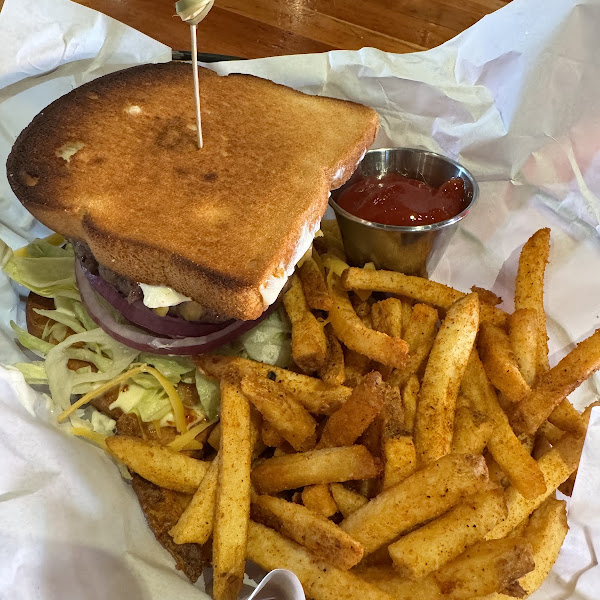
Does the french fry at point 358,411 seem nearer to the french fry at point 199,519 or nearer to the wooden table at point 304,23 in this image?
the french fry at point 199,519

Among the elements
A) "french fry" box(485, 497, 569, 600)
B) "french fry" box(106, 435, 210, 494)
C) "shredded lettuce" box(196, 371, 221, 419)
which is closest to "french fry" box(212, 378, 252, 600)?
"french fry" box(106, 435, 210, 494)

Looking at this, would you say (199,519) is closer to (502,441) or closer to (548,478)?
(502,441)

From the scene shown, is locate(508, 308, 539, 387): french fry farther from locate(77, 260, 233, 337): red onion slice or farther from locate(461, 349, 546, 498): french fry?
locate(77, 260, 233, 337): red onion slice

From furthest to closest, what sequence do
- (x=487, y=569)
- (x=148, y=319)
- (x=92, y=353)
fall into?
1. (x=92, y=353)
2. (x=148, y=319)
3. (x=487, y=569)

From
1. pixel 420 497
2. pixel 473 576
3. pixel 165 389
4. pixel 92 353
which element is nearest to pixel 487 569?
pixel 473 576

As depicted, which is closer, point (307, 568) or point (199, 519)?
point (307, 568)

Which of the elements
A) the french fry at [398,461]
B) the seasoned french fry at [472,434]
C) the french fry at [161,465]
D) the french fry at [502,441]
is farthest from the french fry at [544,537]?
the french fry at [161,465]

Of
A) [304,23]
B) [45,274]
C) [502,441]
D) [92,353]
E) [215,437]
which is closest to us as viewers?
[502,441]
